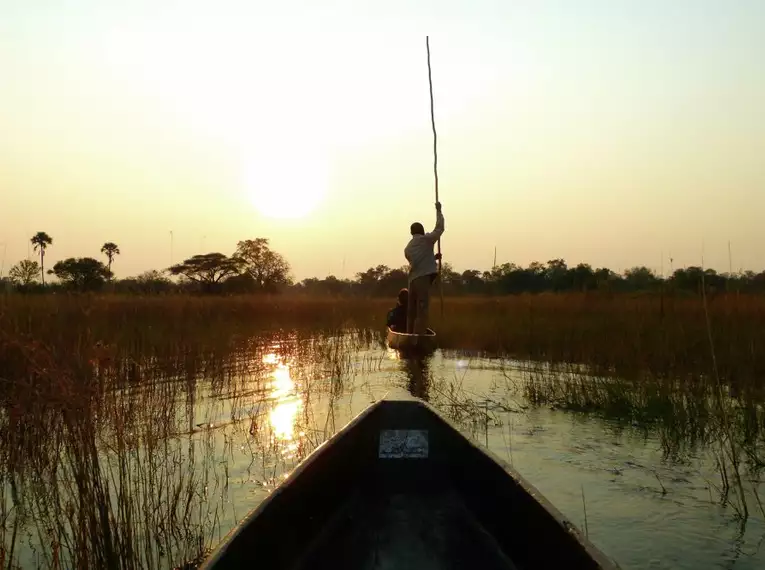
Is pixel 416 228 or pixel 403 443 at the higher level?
pixel 416 228

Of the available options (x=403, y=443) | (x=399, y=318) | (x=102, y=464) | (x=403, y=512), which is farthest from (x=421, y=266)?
(x=403, y=512)

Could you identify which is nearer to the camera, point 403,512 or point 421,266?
point 403,512

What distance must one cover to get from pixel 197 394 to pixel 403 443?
3.88 metres

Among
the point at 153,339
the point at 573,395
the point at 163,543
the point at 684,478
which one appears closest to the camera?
the point at 163,543

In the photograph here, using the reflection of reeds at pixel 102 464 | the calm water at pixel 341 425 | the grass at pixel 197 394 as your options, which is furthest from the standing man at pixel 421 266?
the reflection of reeds at pixel 102 464

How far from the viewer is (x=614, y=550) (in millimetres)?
3244

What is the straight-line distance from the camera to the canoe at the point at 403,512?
242 cm

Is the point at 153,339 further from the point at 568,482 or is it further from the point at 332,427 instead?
the point at 568,482

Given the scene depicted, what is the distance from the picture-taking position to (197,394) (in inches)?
269

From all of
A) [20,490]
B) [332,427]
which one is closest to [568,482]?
[332,427]

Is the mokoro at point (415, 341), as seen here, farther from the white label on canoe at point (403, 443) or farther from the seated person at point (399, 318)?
the white label on canoe at point (403, 443)

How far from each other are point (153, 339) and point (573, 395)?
556cm

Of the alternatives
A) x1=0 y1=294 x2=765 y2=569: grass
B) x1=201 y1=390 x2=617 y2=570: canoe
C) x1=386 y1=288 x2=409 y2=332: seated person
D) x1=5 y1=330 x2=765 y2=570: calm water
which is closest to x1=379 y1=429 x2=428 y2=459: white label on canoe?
x1=201 y1=390 x2=617 y2=570: canoe

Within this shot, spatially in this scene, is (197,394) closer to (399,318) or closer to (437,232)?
(437,232)
